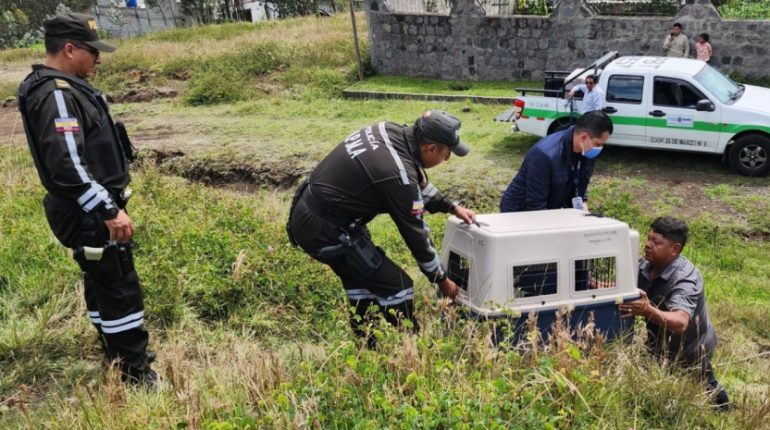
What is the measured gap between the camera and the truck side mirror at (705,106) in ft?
28.6

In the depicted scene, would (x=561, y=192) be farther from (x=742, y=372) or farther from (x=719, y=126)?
(x=719, y=126)

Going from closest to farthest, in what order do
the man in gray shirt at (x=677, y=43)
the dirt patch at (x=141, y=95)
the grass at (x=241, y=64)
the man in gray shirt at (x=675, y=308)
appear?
the man in gray shirt at (x=675, y=308) → the man in gray shirt at (x=677, y=43) → the grass at (x=241, y=64) → the dirt patch at (x=141, y=95)

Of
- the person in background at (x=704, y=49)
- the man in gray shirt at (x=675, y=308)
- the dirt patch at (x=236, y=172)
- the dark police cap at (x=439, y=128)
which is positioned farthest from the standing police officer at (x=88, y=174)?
the person in background at (x=704, y=49)

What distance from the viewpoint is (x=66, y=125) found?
3.21 meters

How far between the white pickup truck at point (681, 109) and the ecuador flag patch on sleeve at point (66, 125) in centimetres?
779

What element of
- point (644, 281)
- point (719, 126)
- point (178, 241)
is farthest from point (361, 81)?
point (644, 281)

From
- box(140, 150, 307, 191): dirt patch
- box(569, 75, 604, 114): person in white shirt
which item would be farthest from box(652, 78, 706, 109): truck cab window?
box(140, 150, 307, 191): dirt patch

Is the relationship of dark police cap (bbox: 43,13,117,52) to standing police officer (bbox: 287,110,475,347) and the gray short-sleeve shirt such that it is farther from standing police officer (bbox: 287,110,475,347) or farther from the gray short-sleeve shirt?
the gray short-sleeve shirt

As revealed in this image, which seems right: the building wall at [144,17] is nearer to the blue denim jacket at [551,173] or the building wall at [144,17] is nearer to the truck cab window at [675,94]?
the truck cab window at [675,94]

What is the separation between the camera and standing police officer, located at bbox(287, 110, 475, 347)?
3.44 m

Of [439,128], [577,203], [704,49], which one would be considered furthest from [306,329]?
[704,49]

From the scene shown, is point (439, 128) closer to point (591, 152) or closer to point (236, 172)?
point (591, 152)

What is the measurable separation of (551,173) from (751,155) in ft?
19.1

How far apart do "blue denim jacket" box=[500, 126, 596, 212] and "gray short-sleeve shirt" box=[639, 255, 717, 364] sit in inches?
38.1
